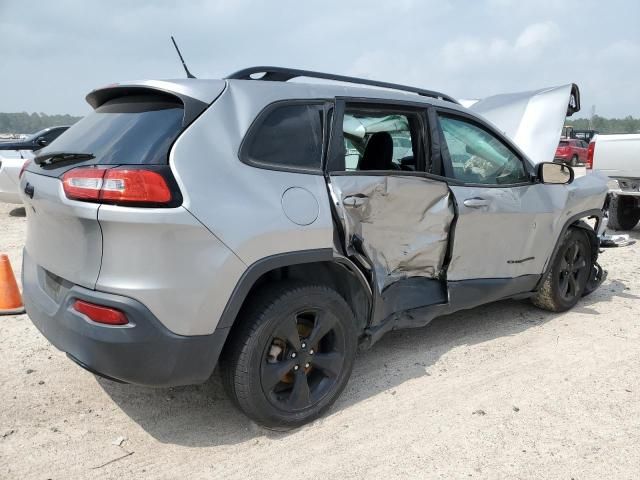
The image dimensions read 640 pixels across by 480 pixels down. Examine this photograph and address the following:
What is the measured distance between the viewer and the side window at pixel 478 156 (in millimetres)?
3676

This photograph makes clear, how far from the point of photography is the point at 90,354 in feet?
7.82

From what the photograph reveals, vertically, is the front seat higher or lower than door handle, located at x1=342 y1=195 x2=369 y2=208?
higher

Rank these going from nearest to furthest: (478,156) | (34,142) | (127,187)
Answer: (127,187) < (478,156) < (34,142)

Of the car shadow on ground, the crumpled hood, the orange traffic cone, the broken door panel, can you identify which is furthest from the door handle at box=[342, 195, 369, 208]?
the crumpled hood

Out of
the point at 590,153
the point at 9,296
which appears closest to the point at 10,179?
the point at 9,296

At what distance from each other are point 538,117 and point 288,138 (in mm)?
4471

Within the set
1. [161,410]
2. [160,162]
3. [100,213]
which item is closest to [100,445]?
[161,410]

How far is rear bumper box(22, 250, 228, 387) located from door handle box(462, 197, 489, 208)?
1924 mm

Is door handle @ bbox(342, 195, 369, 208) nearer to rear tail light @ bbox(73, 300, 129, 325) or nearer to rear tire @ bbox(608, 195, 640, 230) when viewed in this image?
rear tail light @ bbox(73, 300, 129, 325)

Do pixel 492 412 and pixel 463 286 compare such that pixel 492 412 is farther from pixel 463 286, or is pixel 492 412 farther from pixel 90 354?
pixel 90 354

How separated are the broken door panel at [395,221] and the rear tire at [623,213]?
21.0 feet

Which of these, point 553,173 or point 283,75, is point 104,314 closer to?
point 283,75

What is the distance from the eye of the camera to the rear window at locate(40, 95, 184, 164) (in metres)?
2.40

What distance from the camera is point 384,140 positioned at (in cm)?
376
